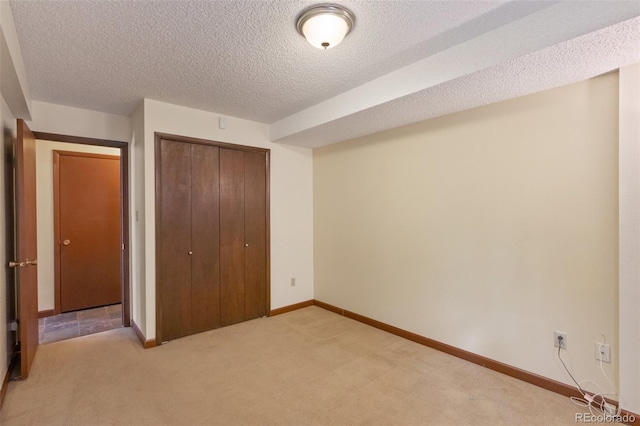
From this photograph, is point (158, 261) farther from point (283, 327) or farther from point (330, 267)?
point (330, 267)

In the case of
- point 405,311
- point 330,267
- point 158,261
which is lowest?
point 405,311

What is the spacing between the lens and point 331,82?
2.60 meters

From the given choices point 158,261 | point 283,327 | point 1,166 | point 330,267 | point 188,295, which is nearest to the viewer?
point 1,166

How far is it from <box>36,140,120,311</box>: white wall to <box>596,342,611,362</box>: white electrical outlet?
18.7 feet

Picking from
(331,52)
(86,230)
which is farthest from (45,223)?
(331,52)

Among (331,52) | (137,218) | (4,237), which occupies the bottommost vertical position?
(4,237)

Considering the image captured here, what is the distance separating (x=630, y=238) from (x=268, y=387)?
262cm

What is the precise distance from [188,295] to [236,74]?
7.48 ft

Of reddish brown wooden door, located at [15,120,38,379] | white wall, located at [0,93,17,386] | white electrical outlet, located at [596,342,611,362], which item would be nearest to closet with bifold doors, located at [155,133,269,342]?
reddish brown wooden door, located at [15,120,38,379]

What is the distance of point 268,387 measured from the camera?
2.31m

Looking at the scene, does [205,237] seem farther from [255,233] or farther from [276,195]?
[276,195]

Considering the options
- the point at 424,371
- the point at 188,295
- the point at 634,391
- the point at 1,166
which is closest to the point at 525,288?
the point at 634,391

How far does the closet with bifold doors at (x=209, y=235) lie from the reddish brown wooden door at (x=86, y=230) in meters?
1.98

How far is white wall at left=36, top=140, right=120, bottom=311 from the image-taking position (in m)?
3.90
